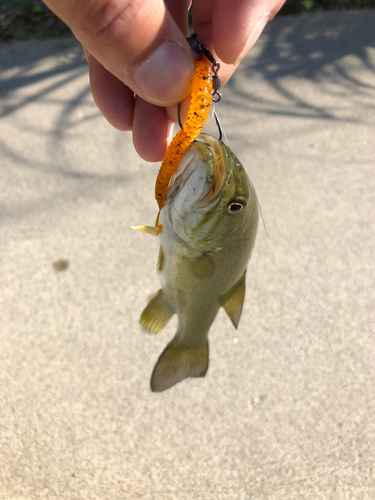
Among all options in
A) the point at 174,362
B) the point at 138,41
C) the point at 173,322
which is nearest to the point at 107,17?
the point at 138,41

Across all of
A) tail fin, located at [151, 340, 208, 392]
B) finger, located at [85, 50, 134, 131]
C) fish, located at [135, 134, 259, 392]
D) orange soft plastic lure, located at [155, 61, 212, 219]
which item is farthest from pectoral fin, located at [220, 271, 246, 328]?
finger, located at [85, 50, 134, 131]

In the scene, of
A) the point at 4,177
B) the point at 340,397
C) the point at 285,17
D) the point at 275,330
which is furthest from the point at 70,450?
the point at 285,17

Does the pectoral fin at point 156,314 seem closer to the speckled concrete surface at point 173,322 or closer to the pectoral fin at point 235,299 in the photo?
the pectoral fin at point 235,299

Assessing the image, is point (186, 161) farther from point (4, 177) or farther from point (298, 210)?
point (4, 177)

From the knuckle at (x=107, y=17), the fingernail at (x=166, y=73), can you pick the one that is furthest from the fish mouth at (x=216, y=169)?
the knuckle at (x=107, y=17)

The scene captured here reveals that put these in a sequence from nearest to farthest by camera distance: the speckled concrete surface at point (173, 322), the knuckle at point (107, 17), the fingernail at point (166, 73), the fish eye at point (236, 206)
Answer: the knuckle at point (107, 17) < the fingernail at point (166, 73) < the fish eye at point (236, 206) < the speckled concrete surface at point (173, 322)

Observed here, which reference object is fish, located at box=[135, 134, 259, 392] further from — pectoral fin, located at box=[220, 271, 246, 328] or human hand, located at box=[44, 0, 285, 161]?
human hand, located at box=[44, 0, 285, 161]
